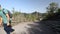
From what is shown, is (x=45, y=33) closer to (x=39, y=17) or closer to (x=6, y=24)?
(x=6, y=24)

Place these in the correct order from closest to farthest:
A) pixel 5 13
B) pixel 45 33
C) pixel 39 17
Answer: pixel 5 13 → pixel 45 33 → pixel 39 17

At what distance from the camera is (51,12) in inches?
592

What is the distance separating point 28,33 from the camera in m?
8.54

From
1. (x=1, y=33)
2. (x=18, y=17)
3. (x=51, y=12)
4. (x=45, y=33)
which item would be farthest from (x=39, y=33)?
(x=51, y=12)

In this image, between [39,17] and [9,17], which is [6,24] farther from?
[39,17]

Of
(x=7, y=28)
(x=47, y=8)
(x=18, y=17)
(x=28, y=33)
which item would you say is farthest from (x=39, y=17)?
(x=7, y=28)

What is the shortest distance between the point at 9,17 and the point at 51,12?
8676mm

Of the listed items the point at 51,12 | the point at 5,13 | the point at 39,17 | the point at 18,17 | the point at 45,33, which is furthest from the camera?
the point at 39,17

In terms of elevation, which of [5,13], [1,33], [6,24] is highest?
[5,13]

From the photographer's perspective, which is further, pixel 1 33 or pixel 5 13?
pixel 1 33

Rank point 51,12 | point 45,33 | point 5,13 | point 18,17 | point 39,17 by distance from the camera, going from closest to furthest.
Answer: point 5,13 < point 45,33 < point 18,17 < point 51,12 < point 39,17

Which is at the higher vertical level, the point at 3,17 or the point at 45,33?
the point at 3,17

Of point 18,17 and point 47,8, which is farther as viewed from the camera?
point 47,8

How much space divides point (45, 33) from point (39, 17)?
765cm
